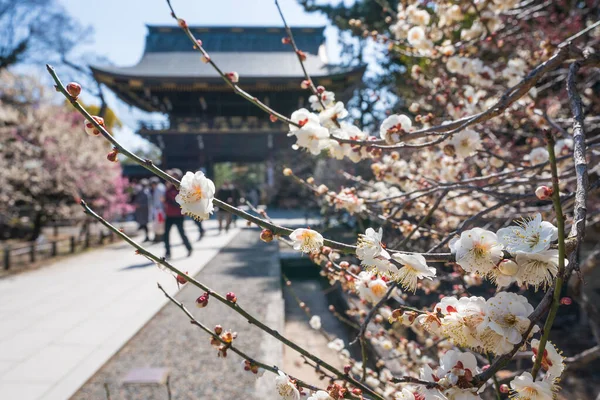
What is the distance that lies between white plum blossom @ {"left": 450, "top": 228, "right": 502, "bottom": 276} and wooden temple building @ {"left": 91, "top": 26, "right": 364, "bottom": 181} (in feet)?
44.9

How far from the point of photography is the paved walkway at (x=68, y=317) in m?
2.68

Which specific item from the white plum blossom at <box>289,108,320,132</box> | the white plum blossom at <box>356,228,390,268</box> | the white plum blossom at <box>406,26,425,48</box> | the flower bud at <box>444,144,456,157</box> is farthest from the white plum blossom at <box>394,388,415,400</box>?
the white plum blossom at <box>406,26,425,48</box>

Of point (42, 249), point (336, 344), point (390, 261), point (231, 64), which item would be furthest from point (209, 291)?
point (231, 64)

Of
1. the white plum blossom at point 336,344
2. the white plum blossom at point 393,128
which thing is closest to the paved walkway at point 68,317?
the white plum blossom at point 336,344

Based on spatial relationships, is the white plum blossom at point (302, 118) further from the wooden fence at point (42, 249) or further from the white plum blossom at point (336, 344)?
the wooden fence at point (42, 249)

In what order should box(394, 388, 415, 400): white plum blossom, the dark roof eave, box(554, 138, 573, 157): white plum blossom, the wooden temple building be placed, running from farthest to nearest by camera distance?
the wooden temple building < the dark roof eave < box(554, 138, 573, 157): white plum blossom < box(394, 388, 415, 400): white plum blossom

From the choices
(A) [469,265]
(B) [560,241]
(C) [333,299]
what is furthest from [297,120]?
(C) [333,299]

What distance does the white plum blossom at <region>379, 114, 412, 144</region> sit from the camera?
117 centimetres

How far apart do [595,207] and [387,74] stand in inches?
494

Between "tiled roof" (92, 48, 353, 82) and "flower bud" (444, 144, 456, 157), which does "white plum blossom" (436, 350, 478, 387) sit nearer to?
"flower bud" (444, 144, 456, 157)

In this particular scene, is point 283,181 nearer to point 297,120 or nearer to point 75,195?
point 75,195

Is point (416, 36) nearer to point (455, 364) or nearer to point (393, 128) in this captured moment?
point (393, 128)

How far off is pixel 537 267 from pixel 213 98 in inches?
649

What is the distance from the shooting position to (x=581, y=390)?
329 centimetres
